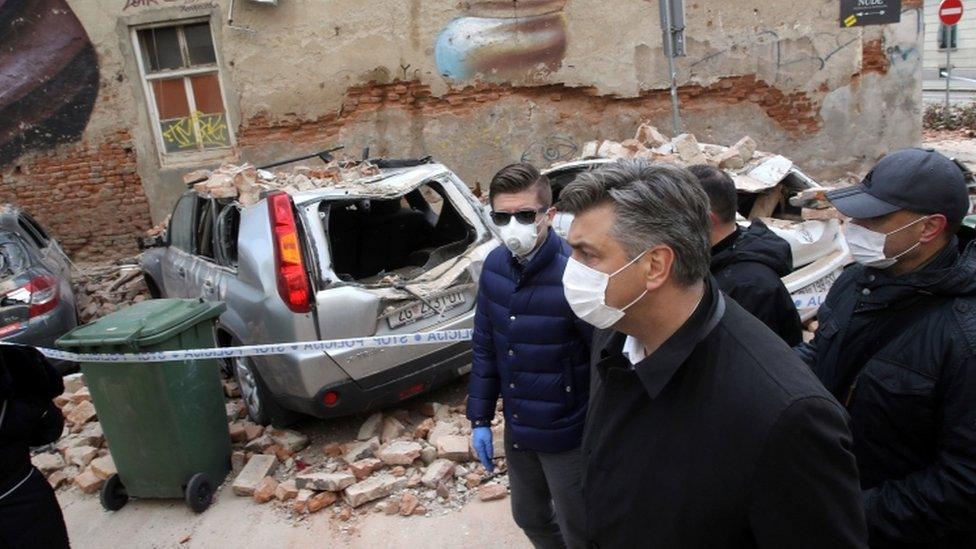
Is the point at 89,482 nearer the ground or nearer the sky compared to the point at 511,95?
nearer the ground

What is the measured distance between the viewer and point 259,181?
5.86 m

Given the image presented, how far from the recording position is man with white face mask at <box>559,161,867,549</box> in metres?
1.38

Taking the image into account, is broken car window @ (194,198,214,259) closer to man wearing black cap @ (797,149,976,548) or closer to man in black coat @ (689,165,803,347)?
man in black coat @ (689,165,803,347)

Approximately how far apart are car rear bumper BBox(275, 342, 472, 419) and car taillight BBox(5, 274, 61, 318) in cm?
314

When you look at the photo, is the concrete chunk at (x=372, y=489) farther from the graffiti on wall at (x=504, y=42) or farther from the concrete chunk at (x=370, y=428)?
the graffiti on wall at (x=504, y=42)

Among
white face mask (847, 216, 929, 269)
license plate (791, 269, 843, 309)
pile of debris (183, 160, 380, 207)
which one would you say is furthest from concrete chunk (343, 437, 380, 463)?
license plate (791, 269, 843, 309)

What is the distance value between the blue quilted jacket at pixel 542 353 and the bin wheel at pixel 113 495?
2.80m

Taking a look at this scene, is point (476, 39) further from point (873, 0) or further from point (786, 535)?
point (786, 535)

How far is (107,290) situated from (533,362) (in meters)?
8.20

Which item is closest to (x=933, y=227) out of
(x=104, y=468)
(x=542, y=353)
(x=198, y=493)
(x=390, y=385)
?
(x=542, y=353)

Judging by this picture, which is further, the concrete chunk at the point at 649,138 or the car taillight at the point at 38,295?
the concrete chunk at the point at 649,138

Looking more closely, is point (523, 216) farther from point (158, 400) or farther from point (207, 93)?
point (207, 93)

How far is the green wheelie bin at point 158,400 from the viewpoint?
409 centimetres

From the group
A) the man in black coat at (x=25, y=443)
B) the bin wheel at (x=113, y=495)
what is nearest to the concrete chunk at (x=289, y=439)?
the bin wheel at (x=113, y=495)
